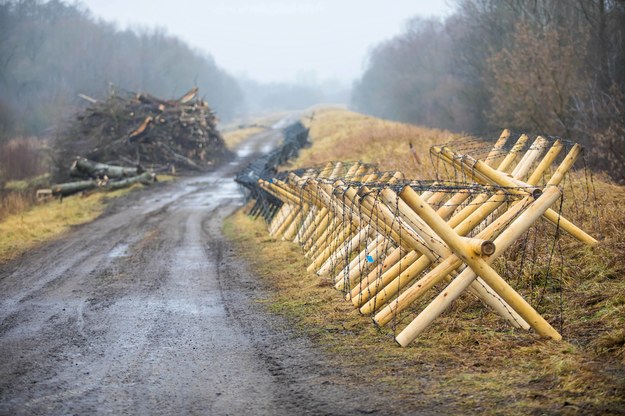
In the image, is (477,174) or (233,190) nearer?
(477,174)

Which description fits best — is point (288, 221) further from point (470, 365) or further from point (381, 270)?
point (470, 365)

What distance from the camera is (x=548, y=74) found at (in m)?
25.8

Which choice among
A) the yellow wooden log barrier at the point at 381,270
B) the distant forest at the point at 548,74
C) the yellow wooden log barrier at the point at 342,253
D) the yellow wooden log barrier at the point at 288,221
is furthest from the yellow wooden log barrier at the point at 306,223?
the distant forest at the point at 548,74

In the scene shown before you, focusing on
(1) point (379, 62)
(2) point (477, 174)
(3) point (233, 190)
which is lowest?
(3) point (233, 190)

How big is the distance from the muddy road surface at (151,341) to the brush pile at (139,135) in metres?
16.4

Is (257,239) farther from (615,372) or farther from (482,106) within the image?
(482,106)

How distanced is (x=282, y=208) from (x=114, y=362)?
8.39 meters

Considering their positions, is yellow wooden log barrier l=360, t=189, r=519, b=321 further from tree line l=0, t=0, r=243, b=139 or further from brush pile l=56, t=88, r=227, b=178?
tree line l=0, t=0, r=243, b=139

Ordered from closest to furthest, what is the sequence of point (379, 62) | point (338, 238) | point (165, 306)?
point (165, 306) → point (338, 238) → point (379, 62)

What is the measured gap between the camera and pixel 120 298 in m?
9.67

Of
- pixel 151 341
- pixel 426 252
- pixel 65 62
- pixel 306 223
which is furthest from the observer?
pixel 65 62

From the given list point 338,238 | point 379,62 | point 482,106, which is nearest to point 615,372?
point 338,238

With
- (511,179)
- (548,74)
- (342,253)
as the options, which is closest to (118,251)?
(342,253)

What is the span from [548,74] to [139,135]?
18.3m
